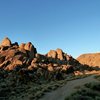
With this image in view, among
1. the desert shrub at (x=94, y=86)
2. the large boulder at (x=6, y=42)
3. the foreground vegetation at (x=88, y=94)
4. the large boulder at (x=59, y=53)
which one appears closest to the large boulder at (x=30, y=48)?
the large boulder at (x=6, y=42)

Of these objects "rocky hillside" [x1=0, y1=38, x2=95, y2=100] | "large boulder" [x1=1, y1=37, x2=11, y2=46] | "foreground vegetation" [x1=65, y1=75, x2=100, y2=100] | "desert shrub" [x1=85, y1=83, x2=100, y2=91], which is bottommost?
"foreground vegetation" [x1=65, y1=75, x2=100, y2=100]

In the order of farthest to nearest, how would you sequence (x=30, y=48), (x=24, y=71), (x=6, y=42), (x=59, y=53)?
(x=59, y=53)
(x=6, y=42)
(x=30, y=48)
(x=24, y=71)

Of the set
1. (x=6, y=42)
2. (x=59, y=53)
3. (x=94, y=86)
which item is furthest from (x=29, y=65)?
(x=94, y=86)

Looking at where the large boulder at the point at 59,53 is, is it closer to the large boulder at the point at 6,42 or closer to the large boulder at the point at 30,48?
the large boulder at the point at 30,48

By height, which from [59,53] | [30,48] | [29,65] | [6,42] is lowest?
[29,65]

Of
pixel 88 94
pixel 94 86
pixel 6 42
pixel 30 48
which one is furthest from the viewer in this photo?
pixel 6 42

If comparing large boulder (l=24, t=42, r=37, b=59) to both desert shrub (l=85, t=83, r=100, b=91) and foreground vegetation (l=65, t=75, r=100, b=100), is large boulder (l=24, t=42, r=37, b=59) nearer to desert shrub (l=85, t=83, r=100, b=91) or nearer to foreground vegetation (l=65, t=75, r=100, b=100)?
desert shrub (l=85, t=83, r=100, b=91)

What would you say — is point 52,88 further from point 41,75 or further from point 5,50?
point 5,50

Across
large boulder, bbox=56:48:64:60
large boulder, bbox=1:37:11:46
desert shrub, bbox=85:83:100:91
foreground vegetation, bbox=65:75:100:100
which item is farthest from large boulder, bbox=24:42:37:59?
foreground vegetation, bbox=65:75:100:100

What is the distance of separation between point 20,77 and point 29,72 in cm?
779

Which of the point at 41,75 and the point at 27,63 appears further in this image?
the point at 27,63

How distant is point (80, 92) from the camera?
28.6m

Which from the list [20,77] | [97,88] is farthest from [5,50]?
[97,88]

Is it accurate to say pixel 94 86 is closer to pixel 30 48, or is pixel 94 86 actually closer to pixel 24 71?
pixel 24 71
